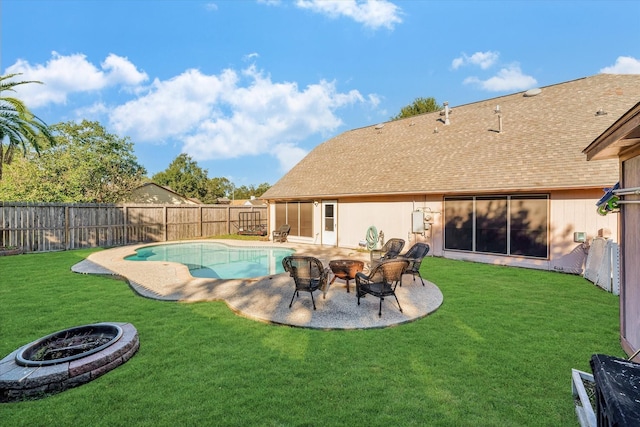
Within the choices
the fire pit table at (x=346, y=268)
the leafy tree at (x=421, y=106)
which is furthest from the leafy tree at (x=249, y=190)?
the fire pit table at (x=346, y=268)

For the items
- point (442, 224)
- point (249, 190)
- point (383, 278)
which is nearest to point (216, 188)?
point (249, 190)

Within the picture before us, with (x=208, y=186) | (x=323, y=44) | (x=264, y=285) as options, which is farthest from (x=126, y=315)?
(x=208, y=186)

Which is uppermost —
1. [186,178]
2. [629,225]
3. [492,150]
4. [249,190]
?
[186,178]

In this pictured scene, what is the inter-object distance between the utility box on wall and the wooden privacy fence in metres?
13.7

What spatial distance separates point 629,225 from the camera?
3910 mm

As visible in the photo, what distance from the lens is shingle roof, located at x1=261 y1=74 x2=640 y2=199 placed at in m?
9.61

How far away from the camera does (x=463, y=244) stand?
1108 cm

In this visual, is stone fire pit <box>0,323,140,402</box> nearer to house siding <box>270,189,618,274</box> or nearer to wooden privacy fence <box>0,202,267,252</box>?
house siding <box>270,189,618,274</box>

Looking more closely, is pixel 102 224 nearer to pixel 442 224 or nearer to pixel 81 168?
pixel 81 168

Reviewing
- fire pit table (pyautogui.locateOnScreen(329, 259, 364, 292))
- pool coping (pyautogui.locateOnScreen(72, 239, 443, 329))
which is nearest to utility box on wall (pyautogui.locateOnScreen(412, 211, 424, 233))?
pool coping (pyautogui.locateOnScreen(72, 239, 443, 329))

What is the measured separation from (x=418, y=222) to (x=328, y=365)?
9.19m

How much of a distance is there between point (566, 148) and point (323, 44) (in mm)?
17585

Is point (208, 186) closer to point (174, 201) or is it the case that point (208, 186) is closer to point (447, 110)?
point (174, 201)

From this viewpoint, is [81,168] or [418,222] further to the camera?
[81,168]
